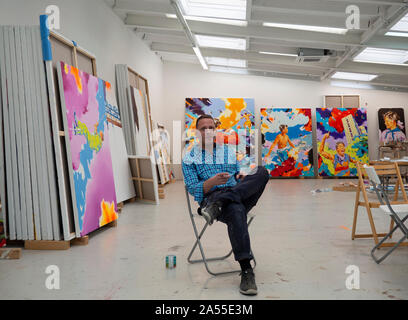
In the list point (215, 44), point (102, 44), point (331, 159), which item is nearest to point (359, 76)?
point (331, 159)

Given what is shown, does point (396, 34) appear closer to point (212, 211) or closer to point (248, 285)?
point (212, 211)

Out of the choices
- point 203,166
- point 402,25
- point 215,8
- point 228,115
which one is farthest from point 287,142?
point 203,166

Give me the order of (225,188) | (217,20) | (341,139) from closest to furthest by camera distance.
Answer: (225,188) < (217,20) < (341,139)

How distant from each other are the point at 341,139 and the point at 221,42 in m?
4.90

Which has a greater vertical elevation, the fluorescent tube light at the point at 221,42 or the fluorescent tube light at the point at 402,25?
the fluorescent tube light at the point at 221,42

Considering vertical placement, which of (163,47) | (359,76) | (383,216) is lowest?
(383,216)

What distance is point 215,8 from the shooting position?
657 cm

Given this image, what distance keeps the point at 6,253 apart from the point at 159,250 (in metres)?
1.34

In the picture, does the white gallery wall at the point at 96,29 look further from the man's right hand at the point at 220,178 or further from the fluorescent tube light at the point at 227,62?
the man's right hand at the point at 220,178

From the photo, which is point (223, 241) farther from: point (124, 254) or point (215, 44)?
point (215, 44)

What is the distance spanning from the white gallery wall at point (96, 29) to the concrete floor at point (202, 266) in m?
2.50

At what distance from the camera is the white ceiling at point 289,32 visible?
19.4ft

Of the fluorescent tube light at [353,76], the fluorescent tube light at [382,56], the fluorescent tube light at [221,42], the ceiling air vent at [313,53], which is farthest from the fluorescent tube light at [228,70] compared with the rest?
the fluorescent tube light at [382,56]
